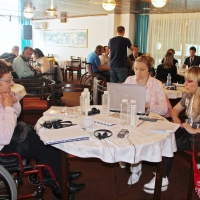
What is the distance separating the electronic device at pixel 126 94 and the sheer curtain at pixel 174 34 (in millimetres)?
7300

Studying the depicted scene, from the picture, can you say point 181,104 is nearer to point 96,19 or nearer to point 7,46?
point 96,19

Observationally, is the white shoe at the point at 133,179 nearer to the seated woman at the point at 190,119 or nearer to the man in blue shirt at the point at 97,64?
the seated woman at the point at 190,119

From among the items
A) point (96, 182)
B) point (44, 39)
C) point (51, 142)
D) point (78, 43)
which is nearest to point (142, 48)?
point (78, 43)

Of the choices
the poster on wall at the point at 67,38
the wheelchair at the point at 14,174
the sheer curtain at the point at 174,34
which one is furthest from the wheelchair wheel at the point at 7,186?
the poster on wall at the point at 67,38

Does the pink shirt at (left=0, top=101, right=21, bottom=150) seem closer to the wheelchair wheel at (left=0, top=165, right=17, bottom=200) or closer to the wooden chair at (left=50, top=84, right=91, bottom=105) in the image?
the wheelchair wheel at (left=0, top=165, right=17, bottom=200)

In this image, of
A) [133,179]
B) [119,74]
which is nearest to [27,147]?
[133,179]

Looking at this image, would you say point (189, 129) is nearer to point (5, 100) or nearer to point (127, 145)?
point (127, 145)

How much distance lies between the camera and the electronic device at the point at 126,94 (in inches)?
85.2

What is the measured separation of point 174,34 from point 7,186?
8633 mm

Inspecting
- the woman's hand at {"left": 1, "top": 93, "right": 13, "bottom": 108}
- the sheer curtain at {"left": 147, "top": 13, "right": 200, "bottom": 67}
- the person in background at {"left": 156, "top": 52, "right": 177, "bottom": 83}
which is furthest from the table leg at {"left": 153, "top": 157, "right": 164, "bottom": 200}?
the sheer curtain at {"left": 147, "top": 13, "right": 200, "bottom": 67}

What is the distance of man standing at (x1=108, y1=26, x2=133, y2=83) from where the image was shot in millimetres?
5430

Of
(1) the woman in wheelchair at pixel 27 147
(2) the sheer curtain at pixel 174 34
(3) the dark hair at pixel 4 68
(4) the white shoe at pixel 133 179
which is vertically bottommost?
(4) the white shoe at pixel 133 179

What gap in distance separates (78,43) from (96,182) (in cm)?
939

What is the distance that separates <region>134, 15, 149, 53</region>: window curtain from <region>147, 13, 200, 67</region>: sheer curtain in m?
0.14
